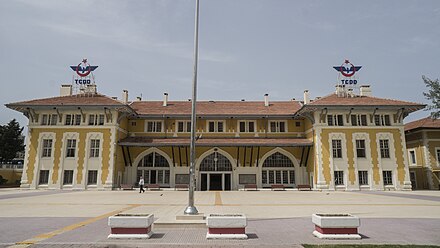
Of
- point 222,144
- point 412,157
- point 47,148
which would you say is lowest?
point 412,157

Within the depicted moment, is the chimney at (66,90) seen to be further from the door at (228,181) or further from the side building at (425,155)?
the side building at (425,155)

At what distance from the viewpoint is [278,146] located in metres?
28.0

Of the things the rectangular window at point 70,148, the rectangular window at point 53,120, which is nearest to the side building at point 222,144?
the rectangular window at point 70,148

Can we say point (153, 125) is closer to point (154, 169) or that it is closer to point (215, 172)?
point (154, 169)

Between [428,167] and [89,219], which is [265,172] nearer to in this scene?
[428,167]

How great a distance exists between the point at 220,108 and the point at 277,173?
32.2 feet

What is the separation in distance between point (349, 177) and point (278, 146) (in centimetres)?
728

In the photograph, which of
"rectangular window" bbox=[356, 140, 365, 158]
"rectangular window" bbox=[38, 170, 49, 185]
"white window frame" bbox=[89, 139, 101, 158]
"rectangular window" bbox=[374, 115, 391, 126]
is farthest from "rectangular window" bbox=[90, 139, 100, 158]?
"rectangular window" bbox=[374, 115, 391, 126]

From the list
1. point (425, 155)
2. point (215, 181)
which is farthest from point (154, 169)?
point (425, 155)

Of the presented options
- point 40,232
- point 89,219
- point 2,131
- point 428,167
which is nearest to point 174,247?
point 40,232

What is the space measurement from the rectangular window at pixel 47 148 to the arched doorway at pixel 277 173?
868 inches

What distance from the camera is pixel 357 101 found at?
27.8 meters

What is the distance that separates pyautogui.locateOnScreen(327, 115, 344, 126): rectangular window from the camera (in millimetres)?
27344

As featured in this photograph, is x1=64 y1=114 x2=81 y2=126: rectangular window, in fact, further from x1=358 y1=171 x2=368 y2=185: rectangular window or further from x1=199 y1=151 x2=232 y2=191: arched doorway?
x1=358 y1=171 x2=368 y2=185: rectangular window
